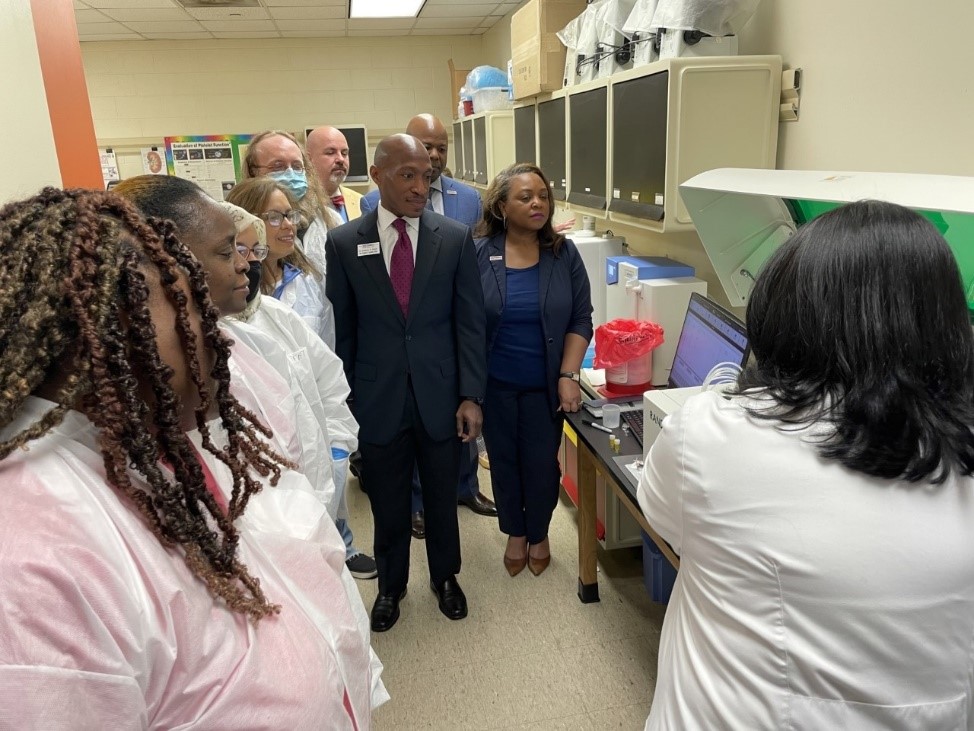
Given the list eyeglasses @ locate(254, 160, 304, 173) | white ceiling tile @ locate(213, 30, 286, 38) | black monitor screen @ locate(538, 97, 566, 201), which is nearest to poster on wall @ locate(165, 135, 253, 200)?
white ceiling tile @ locate(213, 30, 286, 38)

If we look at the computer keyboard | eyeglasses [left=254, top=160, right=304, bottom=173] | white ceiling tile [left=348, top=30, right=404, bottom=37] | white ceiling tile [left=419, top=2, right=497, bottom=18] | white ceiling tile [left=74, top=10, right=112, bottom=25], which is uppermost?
white ceiling tile [left=348, top=30, right=404, bottom=37]

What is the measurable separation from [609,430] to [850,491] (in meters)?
1.26

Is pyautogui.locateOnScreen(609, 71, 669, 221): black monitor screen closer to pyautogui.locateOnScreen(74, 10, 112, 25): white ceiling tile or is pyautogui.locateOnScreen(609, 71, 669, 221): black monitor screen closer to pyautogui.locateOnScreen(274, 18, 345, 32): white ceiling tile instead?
pyautogui.locateOnScreen(274, 18, 345, 32): white ceiling tile

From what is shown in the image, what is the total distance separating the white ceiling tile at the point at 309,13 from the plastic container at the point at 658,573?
4312 mm

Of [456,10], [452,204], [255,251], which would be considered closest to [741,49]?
[452,204]

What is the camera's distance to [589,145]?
2.71m

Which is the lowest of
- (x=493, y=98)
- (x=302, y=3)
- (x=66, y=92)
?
(x=66, y=92)

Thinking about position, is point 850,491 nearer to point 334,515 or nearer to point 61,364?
point 61,364

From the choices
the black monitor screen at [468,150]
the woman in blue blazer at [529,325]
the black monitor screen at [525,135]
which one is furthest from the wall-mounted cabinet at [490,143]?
the woman in blue blazer at [529,325]

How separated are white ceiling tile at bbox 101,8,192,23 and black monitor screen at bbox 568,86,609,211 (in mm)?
3400

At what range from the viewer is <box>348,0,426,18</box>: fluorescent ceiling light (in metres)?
4.56

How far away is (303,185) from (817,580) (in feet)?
7.29

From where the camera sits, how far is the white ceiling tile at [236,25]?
4.94 m

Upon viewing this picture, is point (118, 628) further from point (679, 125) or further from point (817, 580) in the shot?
point (679, 125)
